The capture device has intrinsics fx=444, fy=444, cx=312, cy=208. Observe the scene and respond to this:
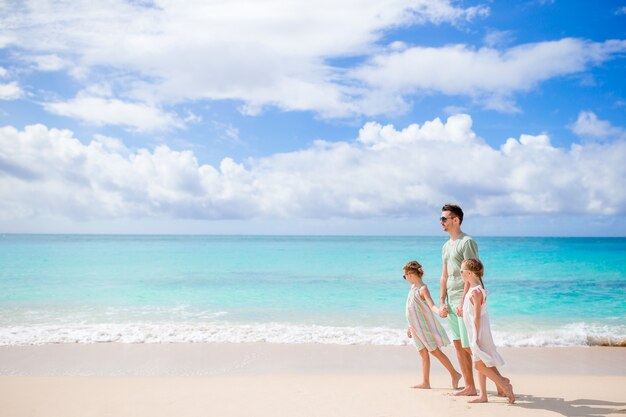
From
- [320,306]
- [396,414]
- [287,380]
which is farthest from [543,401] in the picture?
[320,306]

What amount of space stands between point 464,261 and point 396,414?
70.3 inches

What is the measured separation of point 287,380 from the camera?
622 centimetres

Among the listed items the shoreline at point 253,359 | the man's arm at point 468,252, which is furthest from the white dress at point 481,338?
the shoreline at point 253,359

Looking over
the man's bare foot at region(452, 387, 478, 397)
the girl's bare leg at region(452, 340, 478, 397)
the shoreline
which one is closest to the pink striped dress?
the girl's bare leg at region(452, 340, 478, 397)

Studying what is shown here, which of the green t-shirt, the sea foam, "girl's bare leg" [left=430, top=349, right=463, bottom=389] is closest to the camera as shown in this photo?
the green t-shirt

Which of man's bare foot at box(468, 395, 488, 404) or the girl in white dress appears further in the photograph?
man's bare foot at box(468, 395, 488, 404)

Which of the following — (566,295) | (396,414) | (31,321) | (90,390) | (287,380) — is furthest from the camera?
(566,295)

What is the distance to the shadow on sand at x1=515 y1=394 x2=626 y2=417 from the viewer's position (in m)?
4.75

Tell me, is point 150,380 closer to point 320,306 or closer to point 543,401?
point 543,401

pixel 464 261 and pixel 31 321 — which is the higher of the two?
pixel 464 261

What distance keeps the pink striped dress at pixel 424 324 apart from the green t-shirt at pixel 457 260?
0.42m

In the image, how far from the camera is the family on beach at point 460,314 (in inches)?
188

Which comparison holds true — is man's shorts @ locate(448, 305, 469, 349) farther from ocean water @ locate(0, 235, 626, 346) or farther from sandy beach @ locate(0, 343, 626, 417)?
ocean water @ locate(0, 235, 626, 346)

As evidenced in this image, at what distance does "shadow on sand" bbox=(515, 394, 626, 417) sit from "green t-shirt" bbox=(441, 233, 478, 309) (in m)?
1.36
